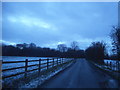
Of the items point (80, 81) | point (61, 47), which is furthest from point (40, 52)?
point (80, 81)

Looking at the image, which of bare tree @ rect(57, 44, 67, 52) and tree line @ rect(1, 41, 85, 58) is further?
bare tree @ rect(57, 44, 67, 52)

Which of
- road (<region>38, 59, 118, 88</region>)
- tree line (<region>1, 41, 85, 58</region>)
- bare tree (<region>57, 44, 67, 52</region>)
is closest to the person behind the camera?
road (<region>38, 59, 118, 88</region>)

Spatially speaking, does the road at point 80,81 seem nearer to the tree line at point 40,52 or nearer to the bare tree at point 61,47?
the tree line at point 40,52

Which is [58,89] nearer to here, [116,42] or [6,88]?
[6,88]

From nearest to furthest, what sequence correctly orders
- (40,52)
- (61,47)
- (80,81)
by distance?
(80,81), (40,52), (61,47)

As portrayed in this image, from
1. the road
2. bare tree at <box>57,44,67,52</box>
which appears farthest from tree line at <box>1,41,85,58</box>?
the road

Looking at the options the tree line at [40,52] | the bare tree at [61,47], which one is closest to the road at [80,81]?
the tree line at [40,52]

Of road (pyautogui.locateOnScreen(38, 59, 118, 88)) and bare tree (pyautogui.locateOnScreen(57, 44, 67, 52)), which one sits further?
bare tree (pyautogui.locateOnScreen(57, 44, 67, 52))

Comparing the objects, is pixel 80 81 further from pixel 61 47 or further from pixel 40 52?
pixel 61 47

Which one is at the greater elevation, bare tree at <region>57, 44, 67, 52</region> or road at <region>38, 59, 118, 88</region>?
bare tree at <region>57, 44, 67, 52</region>

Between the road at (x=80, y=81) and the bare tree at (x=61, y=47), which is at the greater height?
the bare tree at (x=61, y=47)

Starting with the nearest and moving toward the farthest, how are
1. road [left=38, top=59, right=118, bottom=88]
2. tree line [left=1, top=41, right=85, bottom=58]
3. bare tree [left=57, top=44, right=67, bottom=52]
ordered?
1. road [left=38, top=59, right=118, bottom=88]
2. tree line [left=1, top=41, right=85, bottom=58]
3. bare tree [left=57, top=44, right=67, bottom=52]

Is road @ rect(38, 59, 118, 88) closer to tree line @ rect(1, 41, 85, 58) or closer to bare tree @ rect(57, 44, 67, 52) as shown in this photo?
tree line @ rect(1, 41, 85, 58)

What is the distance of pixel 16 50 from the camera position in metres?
91.2
